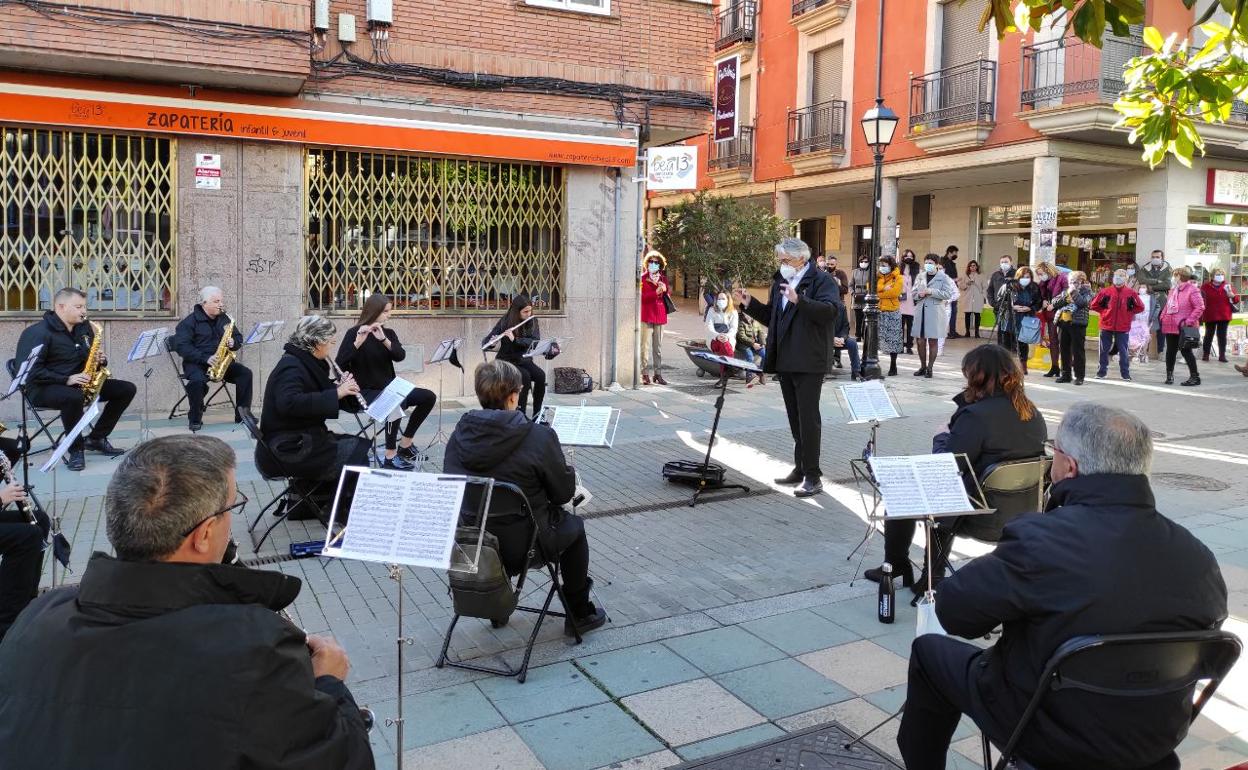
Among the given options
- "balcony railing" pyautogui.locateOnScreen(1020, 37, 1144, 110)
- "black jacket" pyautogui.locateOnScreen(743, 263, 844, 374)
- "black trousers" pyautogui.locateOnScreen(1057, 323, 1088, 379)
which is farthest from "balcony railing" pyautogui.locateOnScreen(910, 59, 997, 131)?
"black jacket" pyautogui.locateOnScreen(743, 263, 844, 374)

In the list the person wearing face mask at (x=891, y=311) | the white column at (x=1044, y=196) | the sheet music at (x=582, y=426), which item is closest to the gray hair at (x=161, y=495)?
the sheet music at (x=582, y=426)

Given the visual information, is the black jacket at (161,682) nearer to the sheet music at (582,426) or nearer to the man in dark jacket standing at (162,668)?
the man in dark jacket standing at (162,668)

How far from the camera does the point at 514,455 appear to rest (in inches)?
178

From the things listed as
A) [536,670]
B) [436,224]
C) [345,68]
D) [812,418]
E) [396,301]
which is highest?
[345,68]

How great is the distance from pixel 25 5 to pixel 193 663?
9.37 m

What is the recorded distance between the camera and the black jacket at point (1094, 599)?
258 centimetres

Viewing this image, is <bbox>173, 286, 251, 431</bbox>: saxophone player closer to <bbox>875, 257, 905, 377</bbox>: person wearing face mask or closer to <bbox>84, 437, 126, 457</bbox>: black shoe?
<bbox>84, 437, 126, 457</bbox>: black shoe

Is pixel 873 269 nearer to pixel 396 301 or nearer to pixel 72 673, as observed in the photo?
pixel 396 301

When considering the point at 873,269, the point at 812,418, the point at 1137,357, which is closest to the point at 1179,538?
the point at 812,418

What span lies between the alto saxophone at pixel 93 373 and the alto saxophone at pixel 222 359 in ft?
4.19

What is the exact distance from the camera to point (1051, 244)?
19.4 m

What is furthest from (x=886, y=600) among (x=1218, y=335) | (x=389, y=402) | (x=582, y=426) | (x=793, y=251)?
(x=1218, y=335)

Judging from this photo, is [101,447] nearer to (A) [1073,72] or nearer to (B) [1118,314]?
(B) [1118,314]

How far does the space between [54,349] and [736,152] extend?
23.5m
